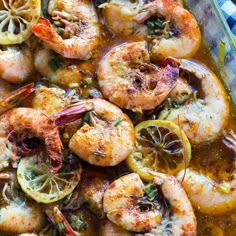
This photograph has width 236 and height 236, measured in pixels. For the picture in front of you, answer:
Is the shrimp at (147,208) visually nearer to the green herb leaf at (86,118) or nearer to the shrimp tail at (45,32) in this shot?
the green herb leaf at (86,118)

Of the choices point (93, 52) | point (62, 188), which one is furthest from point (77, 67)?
point (62, 188)

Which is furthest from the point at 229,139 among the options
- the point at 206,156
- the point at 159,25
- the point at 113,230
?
the point at 113,230

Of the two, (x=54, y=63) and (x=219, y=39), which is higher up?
(x=219, y=39)

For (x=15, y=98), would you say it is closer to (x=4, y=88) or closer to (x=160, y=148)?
(x=4, y=88)

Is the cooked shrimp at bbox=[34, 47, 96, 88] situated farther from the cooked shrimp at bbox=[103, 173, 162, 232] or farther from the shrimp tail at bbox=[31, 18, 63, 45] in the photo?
the cooked shrimp at bbox=[103, 173, 162, 232]

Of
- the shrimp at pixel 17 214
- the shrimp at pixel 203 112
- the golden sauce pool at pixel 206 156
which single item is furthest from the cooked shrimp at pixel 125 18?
the shrimp at pixel 17 214

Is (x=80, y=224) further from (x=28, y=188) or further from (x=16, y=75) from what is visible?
(x=16, y=75)

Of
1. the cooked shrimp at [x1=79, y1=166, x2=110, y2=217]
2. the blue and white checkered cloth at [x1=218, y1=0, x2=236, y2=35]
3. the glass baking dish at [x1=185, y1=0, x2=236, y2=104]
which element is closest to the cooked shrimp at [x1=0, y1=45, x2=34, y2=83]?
the cooked shrimp at [x1=79, y1=166, x2=110, y2=217]
